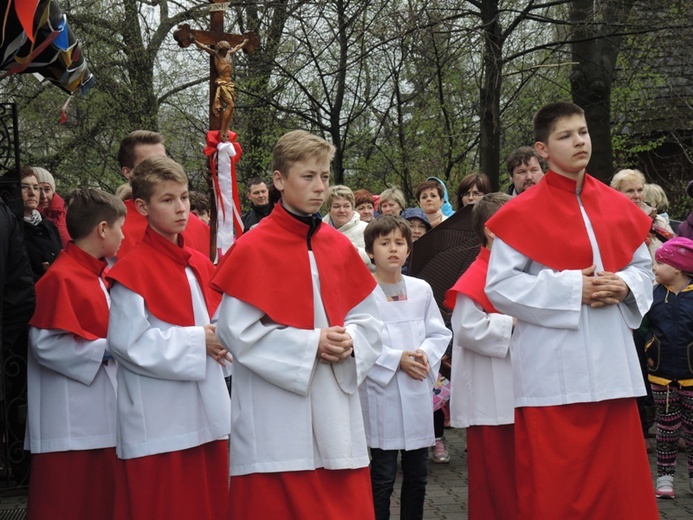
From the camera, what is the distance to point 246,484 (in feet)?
15.0

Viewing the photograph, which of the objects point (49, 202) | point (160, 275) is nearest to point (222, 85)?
point (49, 202)

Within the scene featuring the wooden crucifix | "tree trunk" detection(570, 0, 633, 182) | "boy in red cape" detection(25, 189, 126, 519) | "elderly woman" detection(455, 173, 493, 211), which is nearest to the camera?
"boy in red cape" detection(25, 189, 126, 519)

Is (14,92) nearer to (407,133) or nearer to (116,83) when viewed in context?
(116,83)

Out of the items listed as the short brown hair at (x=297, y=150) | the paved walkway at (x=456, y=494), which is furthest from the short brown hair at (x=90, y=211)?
the paved walkway at (x=456, y=494)

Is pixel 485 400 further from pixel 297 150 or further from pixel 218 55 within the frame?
pixel 218 55

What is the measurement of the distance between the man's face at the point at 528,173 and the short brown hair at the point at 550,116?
2.15 metres

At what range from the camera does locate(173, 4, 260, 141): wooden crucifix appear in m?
8.00

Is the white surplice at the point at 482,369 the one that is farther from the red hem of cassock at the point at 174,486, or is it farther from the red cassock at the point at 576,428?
the red hem of cassock at the point at 174,486

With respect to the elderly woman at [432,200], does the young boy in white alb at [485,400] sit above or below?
below

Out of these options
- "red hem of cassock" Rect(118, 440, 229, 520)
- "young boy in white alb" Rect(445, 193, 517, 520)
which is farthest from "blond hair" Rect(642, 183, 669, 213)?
"red hem of cassock" Rect(118, 440, 229, 520)

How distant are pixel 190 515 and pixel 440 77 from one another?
32.2 feet

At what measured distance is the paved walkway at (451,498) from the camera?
22.5 ft

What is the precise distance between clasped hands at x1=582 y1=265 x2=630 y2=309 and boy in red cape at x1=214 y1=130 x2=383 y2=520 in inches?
42.5

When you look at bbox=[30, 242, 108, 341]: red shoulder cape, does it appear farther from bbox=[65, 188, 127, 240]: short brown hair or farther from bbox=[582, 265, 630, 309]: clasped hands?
bbox=[582, 265, 630, 309]: clasped hands
